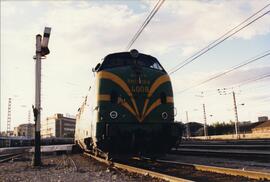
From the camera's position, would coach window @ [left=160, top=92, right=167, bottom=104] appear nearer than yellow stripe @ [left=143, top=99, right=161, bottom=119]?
No

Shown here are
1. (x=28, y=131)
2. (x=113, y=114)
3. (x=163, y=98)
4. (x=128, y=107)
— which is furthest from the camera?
(x=28, y=131)

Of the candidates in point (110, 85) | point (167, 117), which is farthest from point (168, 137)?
point (110, 85)

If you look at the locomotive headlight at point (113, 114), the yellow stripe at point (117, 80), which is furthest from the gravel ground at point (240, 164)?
the locomotive headlight at point (113, 114)

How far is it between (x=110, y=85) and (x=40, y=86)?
5.96 metres

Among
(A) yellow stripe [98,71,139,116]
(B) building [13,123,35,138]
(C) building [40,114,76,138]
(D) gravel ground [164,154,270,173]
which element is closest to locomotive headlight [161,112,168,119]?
(A) yellow stripe [98,71,139,116]

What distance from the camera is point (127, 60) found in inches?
500

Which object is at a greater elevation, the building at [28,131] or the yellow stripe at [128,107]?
the building at [28,131]

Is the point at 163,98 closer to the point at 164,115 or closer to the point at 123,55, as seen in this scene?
the point at 164,115

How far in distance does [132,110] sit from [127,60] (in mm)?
1979

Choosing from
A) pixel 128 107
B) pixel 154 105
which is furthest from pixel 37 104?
pixel 154 105

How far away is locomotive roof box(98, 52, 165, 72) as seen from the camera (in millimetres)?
12445

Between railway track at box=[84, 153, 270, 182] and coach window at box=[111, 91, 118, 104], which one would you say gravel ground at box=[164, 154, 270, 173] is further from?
coach window at box=[111, 91, 118, 104]

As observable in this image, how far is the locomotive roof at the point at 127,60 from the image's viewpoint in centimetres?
1245

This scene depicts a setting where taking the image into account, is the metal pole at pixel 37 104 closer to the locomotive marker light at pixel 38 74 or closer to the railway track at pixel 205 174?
the locomotive marker light at pixel 38 74
